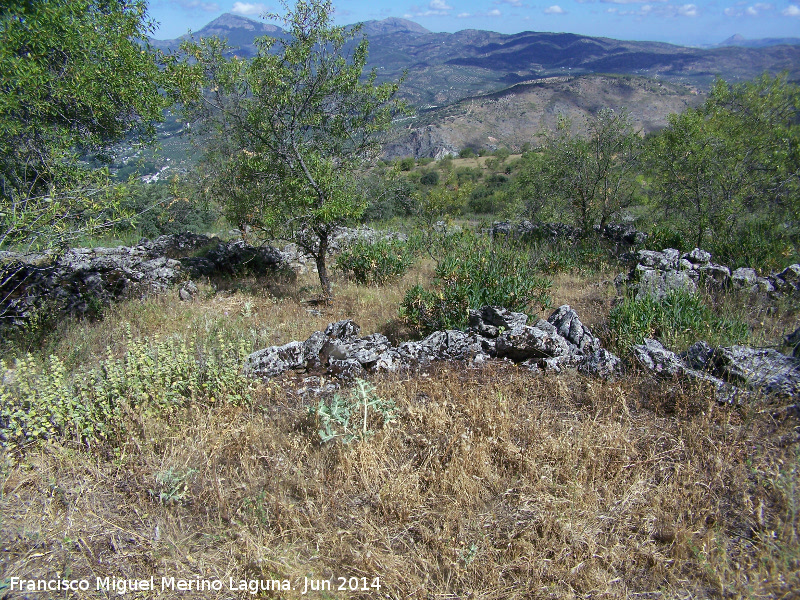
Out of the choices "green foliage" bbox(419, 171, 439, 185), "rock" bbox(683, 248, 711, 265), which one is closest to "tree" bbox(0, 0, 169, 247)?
"rock" bbox(683, 248, 711, 265)

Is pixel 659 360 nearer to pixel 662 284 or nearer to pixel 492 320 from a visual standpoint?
pixel 492 320

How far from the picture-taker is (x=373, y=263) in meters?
9.87

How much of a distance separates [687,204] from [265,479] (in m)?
11.7

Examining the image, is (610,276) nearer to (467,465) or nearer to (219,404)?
(467,465)

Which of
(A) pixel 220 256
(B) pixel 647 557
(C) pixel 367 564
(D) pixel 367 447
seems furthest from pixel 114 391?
(A) pixel 220 256

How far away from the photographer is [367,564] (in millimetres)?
2580

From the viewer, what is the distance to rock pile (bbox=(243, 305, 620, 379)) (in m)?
4.70

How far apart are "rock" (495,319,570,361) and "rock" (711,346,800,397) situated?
1393 mm

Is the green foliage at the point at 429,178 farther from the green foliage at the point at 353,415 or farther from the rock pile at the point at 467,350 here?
the green foliage at the point at 353,415

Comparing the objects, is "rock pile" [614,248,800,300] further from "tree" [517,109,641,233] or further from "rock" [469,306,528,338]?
"tree" [517,109,641,233]

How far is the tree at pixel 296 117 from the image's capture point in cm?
746

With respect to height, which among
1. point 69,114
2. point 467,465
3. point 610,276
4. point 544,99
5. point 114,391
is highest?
point 544,99

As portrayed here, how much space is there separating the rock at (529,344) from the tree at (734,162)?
768cm

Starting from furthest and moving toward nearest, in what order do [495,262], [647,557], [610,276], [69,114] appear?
1. [610,276]
2. [495,262]
3. [69,114]
4. [647,557]
